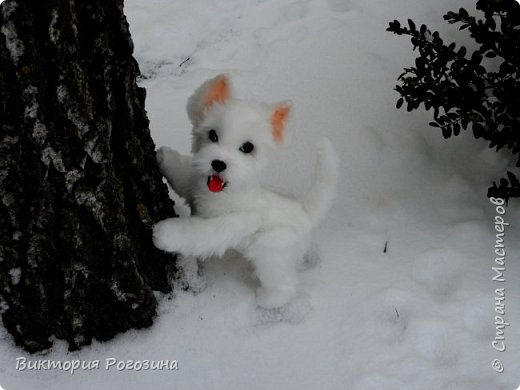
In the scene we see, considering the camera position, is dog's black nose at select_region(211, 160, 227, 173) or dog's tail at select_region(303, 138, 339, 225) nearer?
dog's black nose at select_region(211, 160, 227, 173)

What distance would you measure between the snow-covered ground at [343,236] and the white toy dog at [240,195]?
0.18m

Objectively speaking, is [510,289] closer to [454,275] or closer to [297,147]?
[454,275]

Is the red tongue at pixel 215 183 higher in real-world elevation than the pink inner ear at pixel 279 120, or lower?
lower

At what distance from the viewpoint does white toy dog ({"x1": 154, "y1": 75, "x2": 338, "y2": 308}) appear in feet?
5.02

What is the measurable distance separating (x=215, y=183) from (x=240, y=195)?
145mm

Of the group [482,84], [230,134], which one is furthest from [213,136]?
[482,84]

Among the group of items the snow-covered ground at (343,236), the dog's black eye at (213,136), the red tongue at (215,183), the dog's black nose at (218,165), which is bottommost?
the snow-covered ground at (343,236)

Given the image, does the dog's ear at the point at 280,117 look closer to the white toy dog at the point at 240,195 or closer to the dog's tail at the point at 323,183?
the white toy dog at the point at 240,195

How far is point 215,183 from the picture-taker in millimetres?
1529

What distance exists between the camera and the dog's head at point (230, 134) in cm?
152

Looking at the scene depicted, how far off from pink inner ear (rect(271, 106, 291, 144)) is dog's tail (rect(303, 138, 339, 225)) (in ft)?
0.50

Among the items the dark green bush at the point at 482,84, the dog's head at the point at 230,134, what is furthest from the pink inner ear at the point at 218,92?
the dark green bush at the point at 482,84

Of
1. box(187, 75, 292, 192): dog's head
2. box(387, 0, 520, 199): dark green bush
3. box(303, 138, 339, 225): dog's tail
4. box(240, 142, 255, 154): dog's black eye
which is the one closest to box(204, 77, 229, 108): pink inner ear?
box(187, 75, 292, 192): dog's head

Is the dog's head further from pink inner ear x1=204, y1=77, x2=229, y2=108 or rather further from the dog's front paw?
the dog's front paw
